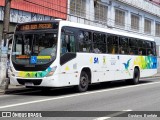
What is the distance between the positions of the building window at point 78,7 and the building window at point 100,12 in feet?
6.58

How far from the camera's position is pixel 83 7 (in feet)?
101

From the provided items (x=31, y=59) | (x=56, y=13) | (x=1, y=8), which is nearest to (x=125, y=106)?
(x=31, y=59)

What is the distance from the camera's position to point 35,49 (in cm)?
1445

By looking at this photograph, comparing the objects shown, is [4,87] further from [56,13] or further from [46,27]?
[56,13]

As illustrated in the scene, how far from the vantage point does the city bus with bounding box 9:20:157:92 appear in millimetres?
14133

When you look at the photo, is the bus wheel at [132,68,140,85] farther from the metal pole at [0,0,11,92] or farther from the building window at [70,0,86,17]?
the building window at [70,0,86,17]

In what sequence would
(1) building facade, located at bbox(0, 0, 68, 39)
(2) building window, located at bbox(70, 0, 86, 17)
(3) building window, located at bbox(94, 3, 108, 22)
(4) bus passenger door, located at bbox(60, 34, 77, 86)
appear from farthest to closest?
(3) building window, located at bbox(94, 3, 108, 22) < (2) building window, located at bbox(70, 0, 86, 17) < (1) building facade, located at bbox(0, 0, 68, 39) < (4) bus passenger door, located at bbox(60, 34, 77, 86)

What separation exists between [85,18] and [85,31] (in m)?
14.6

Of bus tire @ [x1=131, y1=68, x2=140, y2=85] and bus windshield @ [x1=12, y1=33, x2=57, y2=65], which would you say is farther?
bus tire @ [x1=131, y1=68, x2=140, y2=85]

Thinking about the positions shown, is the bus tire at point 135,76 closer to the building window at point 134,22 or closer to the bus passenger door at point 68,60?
the bus passenger door at point 68,60

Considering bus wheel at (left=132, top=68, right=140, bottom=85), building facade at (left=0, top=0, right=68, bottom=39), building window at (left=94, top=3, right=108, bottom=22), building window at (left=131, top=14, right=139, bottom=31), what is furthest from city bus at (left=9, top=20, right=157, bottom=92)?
building window at (left=131, top=14, right=139, bottom=31)

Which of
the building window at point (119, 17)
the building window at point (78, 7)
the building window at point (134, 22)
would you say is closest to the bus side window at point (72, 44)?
the building window at point (78, 7)

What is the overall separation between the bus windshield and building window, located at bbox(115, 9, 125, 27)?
22.6 meters

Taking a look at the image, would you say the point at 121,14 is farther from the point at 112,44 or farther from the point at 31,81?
the point at 31,81
